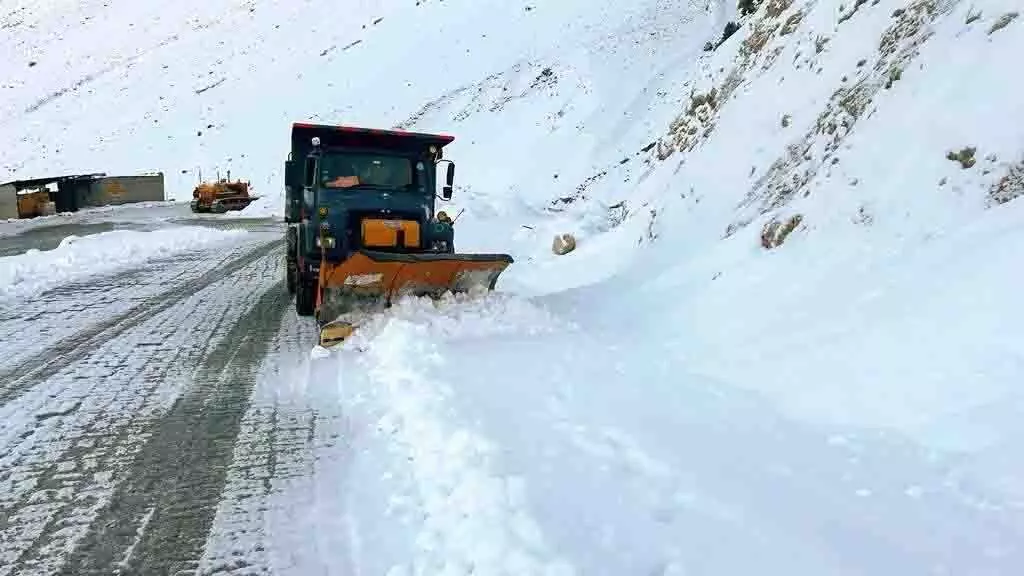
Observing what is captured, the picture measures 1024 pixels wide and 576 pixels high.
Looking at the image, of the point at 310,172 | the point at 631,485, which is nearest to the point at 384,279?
the point at 310,172

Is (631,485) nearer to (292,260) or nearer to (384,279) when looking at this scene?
(384,279)

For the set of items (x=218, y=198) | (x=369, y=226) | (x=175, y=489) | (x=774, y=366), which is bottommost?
(x=175, y=489)

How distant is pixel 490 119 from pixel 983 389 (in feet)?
105

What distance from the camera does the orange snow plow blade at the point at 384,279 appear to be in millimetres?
7820

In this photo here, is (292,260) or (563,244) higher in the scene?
(563,244)

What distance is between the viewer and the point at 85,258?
14.4 m

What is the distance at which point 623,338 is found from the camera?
7.79 metres

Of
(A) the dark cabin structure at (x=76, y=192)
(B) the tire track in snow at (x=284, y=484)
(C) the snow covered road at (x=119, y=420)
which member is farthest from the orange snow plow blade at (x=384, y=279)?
(A) the dark cabin structure at (x=76, y=192)

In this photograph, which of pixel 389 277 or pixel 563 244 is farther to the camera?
pixel 563 244

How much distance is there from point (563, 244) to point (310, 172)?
6.26 metres

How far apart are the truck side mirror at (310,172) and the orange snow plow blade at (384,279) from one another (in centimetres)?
134

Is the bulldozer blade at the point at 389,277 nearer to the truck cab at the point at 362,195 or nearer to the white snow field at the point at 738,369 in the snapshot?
the white snow field at the point at 738,369

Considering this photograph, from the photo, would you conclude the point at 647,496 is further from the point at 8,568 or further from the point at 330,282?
the point at 330,282

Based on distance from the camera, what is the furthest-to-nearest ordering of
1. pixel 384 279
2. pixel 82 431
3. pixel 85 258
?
pixel 85 258 → pixel 384 279 → pixel 82 431
